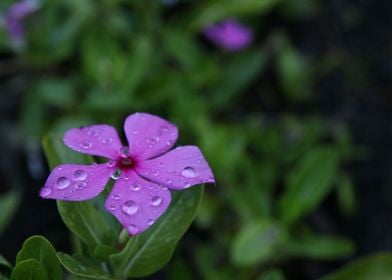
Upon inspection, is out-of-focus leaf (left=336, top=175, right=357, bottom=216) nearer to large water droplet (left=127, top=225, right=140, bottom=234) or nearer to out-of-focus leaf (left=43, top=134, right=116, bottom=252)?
out-of-focus leaf (left=43, top=134, right=116, bottom=252)

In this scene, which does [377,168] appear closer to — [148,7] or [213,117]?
[213,117]

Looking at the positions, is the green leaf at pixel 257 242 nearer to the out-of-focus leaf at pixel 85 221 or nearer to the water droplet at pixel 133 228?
the out-of-focus leaf at pixel 85 221

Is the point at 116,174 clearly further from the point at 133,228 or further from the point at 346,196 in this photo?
the point at 346,196

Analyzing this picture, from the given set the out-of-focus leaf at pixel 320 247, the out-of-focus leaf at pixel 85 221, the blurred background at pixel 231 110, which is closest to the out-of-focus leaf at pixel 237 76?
the blurred background at pixel 231 110

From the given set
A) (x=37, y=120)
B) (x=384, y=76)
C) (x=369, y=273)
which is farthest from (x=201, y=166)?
(x=384, y=76)

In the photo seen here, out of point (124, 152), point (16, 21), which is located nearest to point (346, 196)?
point (16, 21)

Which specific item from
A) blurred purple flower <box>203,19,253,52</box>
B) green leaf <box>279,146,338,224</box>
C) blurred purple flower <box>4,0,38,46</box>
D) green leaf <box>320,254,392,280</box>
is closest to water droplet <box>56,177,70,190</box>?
green leaf <box>320,254,392,280</box>
